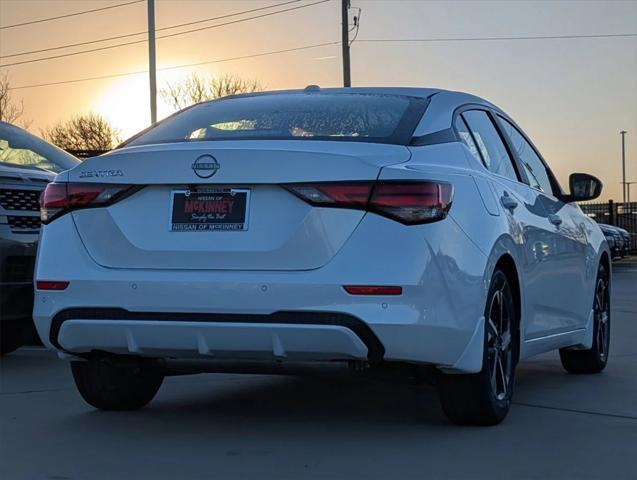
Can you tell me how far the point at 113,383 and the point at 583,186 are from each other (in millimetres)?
3350

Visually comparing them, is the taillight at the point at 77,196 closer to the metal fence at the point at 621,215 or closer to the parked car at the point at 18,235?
the parked car at the point at 18,235

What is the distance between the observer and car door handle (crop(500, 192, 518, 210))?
5820mm

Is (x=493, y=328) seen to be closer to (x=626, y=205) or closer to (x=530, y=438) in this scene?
(x=530, y=438)

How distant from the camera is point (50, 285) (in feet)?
17.3

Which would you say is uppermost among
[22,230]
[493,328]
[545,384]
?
[22,230]

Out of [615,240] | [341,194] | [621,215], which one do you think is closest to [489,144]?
[341,194]

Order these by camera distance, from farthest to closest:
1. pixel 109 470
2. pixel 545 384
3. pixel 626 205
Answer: pixel 626 205 < pixel 545 384 < pixel 109 470

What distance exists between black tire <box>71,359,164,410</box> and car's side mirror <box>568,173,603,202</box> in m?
3.03

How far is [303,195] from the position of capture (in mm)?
4906

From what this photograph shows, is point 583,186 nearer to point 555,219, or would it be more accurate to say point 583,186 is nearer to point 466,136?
point 555,219

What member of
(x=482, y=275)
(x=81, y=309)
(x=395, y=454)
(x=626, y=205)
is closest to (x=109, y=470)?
(x=81, y=309)

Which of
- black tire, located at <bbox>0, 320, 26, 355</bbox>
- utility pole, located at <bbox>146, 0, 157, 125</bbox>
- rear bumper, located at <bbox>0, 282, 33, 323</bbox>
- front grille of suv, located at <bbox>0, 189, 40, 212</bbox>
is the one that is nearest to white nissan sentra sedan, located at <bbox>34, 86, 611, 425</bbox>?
rear bumper, located at <bbox>0, 282, 33, 323</bbox>

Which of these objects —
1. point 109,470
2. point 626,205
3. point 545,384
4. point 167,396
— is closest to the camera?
point 109,470

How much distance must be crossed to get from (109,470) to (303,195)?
1.36 meters
